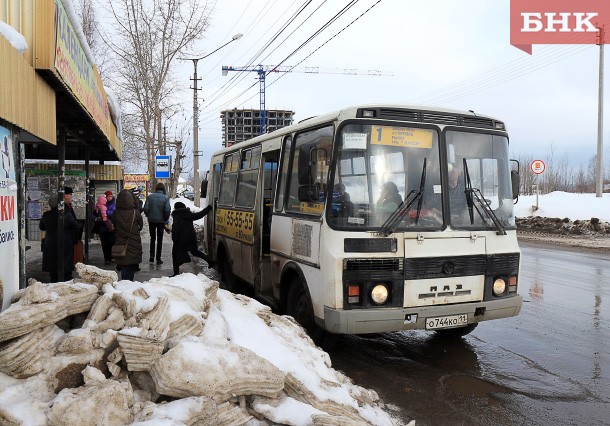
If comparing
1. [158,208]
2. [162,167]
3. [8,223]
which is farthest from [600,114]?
[8,223]

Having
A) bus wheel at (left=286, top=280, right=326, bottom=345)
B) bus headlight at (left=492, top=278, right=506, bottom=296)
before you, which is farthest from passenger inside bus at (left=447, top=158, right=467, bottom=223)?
bus wheel at (left=286, top=280, right=326, bottom=345)

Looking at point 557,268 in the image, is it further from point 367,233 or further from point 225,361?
point 225,361

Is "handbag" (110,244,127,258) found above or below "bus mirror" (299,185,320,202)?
below

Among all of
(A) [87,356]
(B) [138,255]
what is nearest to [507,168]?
(A) [87,356]

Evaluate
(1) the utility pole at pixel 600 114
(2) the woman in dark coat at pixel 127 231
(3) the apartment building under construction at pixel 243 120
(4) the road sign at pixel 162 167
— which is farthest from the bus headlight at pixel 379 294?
(3) the apartment building under construction at pixel 243 120

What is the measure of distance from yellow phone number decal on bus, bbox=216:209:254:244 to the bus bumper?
3.02m

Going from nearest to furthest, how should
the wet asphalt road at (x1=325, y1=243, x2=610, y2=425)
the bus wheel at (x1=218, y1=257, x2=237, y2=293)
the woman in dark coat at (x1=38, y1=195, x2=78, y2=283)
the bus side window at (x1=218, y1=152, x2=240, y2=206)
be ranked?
the wet asphalt road at (x1=325, y1=243, x2=610, y2=425) → the woman in dark coat at (x1=38, y1=195, x2=78, y2=283) → the bus side window at (x1=218, y1=152, x2=240, y2=206) → the bus wheel at (x1=218, y1=257, x2=237, y2=293)

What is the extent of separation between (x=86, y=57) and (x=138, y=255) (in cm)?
318

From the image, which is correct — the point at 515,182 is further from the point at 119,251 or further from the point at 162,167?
the point at 162,167

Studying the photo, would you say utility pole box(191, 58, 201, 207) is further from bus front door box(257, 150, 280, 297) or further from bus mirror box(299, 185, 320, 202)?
bus mirror box(299, 185, 320, 202)

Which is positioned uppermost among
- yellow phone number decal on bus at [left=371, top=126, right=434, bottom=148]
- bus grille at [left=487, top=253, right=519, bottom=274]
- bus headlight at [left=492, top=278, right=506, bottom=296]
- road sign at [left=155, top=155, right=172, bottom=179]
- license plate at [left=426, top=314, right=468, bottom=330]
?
road sign at [left=155, top=155, right=172, bottom=179]

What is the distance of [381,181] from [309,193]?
0.78 metres

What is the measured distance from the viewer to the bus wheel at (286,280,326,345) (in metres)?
5.89

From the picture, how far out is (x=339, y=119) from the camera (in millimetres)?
5551
